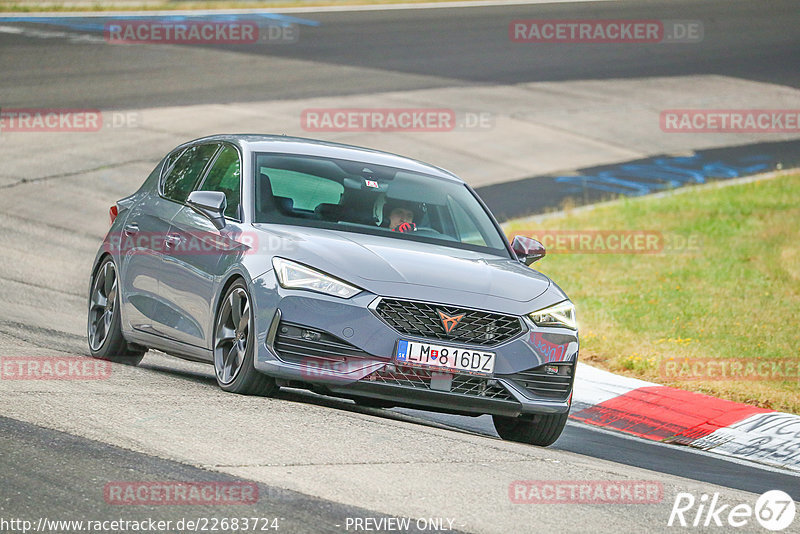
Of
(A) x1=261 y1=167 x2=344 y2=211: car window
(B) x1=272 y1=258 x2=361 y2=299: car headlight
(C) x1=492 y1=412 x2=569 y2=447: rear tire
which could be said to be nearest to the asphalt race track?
(C) x1=492 y1=412 x2=569 y2=447: rear tire

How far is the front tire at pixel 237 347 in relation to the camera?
7.76m

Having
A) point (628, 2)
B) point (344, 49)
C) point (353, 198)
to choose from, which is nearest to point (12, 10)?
point (344, 49)

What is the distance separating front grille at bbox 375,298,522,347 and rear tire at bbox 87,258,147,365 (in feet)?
9.81

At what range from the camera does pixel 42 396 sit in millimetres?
7316

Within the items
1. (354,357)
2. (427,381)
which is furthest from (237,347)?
(427,381)

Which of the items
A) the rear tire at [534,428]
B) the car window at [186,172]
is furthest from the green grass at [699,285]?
the car window at [186,172]

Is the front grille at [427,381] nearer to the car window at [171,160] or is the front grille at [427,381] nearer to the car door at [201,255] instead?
the car door at [201,255]

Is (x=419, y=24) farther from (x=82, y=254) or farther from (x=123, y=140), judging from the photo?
(x=82, y=254)

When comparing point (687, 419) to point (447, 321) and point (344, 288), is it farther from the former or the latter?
point (344, 288)

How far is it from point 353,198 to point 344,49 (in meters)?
23.3

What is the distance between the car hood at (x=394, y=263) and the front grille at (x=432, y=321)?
0.13m

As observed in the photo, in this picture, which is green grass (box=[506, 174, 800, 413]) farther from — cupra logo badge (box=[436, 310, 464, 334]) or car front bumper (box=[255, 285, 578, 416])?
cupra logo badge (box=[436, 310, 464, 334])

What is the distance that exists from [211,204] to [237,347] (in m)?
0.98

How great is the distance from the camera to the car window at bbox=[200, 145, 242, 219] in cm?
873
